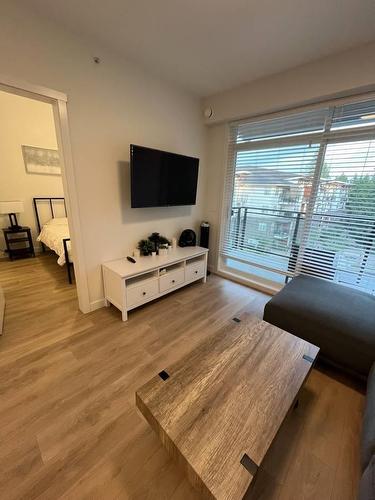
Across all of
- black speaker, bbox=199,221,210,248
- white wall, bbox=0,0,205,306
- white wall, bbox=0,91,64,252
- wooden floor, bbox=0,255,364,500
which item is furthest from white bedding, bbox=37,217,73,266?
black speaker, bbox=199,221,210,248

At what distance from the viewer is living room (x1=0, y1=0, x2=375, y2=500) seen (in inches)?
38.9

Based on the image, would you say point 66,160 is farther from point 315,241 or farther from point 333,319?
point 315,241

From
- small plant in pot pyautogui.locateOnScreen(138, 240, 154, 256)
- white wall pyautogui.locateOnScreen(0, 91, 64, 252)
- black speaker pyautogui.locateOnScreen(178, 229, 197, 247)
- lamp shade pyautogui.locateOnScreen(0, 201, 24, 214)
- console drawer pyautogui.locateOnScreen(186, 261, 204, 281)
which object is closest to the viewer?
small plant in pot pyautogui.locateOnScreen(138, 240, 154, 256)

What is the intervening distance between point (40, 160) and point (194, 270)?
12.0 feet

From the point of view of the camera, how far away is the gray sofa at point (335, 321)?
140 cm

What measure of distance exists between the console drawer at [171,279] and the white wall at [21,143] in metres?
3.18

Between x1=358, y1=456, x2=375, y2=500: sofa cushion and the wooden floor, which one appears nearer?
x1=358, y1=456, x2=375, y2=500: sofa cushion

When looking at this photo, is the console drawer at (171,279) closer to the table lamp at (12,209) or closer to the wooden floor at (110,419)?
the wooden floor at (110,419)

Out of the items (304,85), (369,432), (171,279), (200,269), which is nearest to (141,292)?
(171,279)

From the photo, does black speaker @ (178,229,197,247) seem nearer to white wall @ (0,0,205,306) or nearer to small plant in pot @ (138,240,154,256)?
white wall @ (0,0,205,306)

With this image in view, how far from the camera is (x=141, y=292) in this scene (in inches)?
87.1

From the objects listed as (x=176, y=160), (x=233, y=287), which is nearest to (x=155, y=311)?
(x=233, y=287)

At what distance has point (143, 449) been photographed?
1114mm

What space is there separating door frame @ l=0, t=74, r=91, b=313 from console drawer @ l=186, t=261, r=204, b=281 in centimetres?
121
